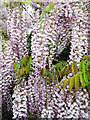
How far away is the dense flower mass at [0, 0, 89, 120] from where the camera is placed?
167cm

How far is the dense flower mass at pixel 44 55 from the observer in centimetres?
167

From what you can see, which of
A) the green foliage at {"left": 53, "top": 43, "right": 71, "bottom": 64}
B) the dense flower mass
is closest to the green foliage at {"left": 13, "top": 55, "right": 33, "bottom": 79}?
the dense flower mass

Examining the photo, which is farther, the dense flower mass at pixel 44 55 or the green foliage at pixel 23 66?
the green foliage at pixel 23 66

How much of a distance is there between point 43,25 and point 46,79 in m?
0.63

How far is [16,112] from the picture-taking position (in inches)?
71.9

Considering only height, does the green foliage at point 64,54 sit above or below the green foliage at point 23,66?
above

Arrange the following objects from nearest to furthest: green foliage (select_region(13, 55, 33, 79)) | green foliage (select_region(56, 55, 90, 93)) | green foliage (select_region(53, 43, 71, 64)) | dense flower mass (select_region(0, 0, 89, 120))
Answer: green foliage (select_region(56, 55, 90, 93)) → dense flower mass (select_region(0, 0, 89, 120)) → green foliage (select_region(13, 55, 33, 79)) → green foliage (select_region(53, 43, 71, 64))

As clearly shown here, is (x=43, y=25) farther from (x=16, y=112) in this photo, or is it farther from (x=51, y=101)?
(x=16, y=112)

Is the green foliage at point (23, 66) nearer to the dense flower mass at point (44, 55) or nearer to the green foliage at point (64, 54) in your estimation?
the dense flower mass at point (44, 55)

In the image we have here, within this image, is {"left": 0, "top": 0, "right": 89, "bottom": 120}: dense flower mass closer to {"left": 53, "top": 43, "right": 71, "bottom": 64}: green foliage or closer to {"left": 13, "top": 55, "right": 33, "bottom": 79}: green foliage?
{"left": 13, "top": 55, "right": 33, "bottom": 79}: green foliage

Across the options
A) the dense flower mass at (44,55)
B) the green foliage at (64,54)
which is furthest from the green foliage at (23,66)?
the green foliage at (64,54)

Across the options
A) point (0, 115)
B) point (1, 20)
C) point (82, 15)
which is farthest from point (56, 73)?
point (1, 20)

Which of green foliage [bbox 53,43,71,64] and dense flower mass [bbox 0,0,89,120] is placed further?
green foliage [bbox 53,43,71,64]

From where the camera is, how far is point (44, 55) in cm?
167
